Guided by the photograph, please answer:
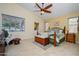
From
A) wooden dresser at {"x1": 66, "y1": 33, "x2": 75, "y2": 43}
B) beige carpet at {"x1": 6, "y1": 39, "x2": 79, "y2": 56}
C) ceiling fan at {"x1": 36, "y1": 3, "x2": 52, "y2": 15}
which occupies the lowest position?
beige carpet at {"x1": 6, "y1": 39, "x2": 79, "y2": 56}

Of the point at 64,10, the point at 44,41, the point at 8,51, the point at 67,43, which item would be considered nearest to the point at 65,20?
the point at 64,10

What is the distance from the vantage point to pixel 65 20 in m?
1.68

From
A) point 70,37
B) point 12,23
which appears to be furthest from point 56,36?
point 12,23

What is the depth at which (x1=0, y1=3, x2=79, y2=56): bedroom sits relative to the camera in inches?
63.5

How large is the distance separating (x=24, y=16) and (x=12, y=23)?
268 mm

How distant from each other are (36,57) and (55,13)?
94cm

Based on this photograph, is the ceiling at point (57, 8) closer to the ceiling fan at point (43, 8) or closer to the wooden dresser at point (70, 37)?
the ceiling fan at point (43, 8)

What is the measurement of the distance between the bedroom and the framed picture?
57mm

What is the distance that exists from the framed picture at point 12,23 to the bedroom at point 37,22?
0.19 feet

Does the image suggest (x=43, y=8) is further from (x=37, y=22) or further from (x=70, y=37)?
(x=70, y=37)

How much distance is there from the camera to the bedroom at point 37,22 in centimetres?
161

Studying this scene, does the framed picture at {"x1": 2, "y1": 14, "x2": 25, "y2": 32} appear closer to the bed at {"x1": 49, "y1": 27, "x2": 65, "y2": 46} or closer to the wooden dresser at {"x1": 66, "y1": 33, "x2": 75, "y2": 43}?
the bed at {"x1": 49, "y1": 27, "x2": 65, "y2": 46}

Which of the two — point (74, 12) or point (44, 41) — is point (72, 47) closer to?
point (44, 41)

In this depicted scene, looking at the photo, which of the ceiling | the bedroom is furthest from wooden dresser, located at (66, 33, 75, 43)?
the ceiling
